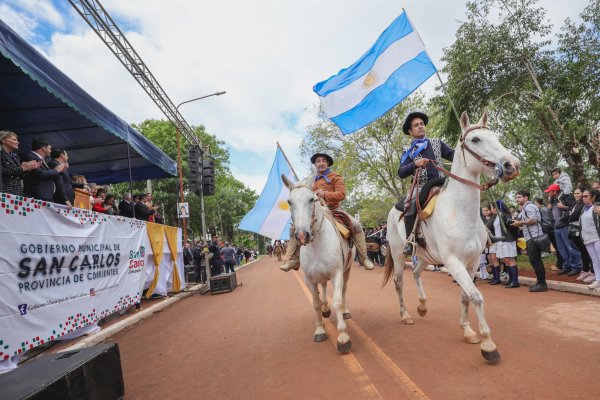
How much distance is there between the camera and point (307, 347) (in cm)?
486

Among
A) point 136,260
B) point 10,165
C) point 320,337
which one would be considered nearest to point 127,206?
point 136,260

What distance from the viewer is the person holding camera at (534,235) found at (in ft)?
24.5

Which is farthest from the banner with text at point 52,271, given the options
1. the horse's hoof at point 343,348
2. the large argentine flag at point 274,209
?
the horse's hoof at point 343,348

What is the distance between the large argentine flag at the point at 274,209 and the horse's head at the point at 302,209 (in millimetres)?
3681

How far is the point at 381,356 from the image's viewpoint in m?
4.16

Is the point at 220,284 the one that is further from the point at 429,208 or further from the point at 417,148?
the point at 429,208

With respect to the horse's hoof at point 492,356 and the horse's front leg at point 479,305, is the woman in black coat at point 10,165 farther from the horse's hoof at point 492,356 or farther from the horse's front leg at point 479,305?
the horse's hoof at point 492,356

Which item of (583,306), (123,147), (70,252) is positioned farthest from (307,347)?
(123,147)

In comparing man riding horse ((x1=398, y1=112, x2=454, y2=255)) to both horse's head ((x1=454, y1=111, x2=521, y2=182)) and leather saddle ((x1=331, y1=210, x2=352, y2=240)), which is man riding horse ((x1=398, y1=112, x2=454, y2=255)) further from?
leather saddle ((x1=331, y1=210, x2=352, y2=240))

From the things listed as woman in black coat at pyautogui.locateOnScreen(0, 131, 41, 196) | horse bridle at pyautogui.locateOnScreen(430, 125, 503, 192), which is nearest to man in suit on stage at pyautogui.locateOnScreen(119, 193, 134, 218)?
woman in black coat at pyautogui.locateOnScreen(0, 131, 41, 196)

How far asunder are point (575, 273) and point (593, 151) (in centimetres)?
836

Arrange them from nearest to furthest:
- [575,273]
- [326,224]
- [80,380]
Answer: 1. [80,380]
2. [326,224]
3. [575,273]

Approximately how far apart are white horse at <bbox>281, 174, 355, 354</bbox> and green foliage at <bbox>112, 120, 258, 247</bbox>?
15029 mm

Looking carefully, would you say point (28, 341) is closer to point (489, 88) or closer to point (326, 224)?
point (326, 224)
